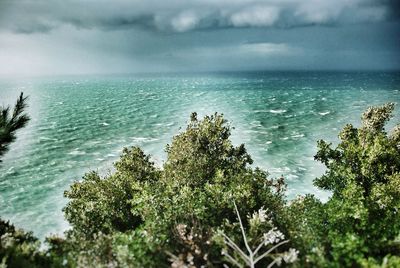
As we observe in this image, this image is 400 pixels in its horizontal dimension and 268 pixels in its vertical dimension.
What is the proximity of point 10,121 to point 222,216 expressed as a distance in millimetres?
11163

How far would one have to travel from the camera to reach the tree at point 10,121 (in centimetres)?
1588

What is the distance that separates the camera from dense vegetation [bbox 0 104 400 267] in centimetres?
1422

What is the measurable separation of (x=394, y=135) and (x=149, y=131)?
7831 centimetres

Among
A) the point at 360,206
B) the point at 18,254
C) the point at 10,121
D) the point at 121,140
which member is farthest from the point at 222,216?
the point at 121,140

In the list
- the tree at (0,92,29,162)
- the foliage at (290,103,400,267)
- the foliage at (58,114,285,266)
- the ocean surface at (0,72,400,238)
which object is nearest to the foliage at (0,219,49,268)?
the foliage at (58,114,285,266)

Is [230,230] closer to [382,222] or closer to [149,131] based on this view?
[382,222]

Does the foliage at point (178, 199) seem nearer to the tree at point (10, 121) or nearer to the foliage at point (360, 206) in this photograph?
the foliage at point (360, 206)

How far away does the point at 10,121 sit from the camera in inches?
631

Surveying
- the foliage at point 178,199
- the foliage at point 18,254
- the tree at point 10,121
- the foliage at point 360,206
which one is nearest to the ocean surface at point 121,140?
A: the foliage at point 178,199

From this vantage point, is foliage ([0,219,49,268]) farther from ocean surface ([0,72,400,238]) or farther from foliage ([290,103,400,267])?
ocean surface ([0,72,400,238])

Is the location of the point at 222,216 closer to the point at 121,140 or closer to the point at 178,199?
the point at 178,199

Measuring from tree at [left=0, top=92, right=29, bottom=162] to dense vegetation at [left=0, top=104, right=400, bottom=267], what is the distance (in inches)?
161

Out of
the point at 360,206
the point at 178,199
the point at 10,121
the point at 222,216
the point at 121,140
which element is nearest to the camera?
the point at 10,121

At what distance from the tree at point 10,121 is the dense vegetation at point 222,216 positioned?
13.4 ft
